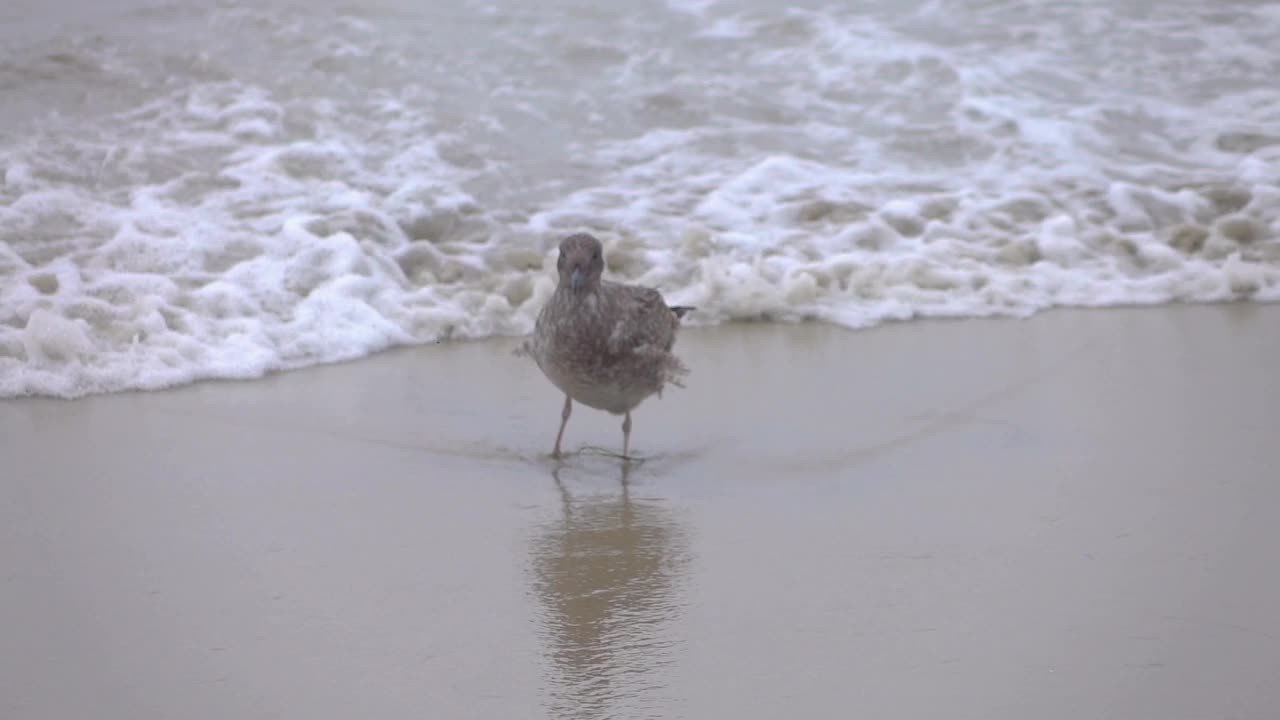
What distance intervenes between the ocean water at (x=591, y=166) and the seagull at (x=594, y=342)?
1661 mm

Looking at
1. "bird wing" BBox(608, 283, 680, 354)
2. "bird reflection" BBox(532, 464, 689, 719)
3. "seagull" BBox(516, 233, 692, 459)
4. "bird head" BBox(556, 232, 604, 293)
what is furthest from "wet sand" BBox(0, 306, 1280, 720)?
"bird head" BBox(556, 232, 604, 293)

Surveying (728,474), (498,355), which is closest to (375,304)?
(498,355)

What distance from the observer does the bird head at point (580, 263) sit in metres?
5.11

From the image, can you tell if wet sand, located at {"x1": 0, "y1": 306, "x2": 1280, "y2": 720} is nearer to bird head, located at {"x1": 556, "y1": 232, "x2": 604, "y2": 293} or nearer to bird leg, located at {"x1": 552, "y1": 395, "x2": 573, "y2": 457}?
A: bird leg, located at {"x1": 552, "y1": 395, "x2": 573, "y2": 457}

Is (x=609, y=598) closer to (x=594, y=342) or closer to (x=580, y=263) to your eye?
A: (x=594, y=342)

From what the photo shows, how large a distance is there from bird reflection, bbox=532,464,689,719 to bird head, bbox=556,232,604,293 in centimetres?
72

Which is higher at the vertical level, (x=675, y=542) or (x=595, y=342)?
(x=595, y=342)

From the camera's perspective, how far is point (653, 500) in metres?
4.84

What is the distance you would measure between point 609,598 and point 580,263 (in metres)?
1.50

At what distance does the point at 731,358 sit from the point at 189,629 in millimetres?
3238

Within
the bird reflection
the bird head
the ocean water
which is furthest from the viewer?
the ocean water

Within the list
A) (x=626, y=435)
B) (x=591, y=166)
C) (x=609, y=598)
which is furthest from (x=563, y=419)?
(x=591, y=166)

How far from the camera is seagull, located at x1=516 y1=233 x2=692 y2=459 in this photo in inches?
202

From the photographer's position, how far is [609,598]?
157 inches
